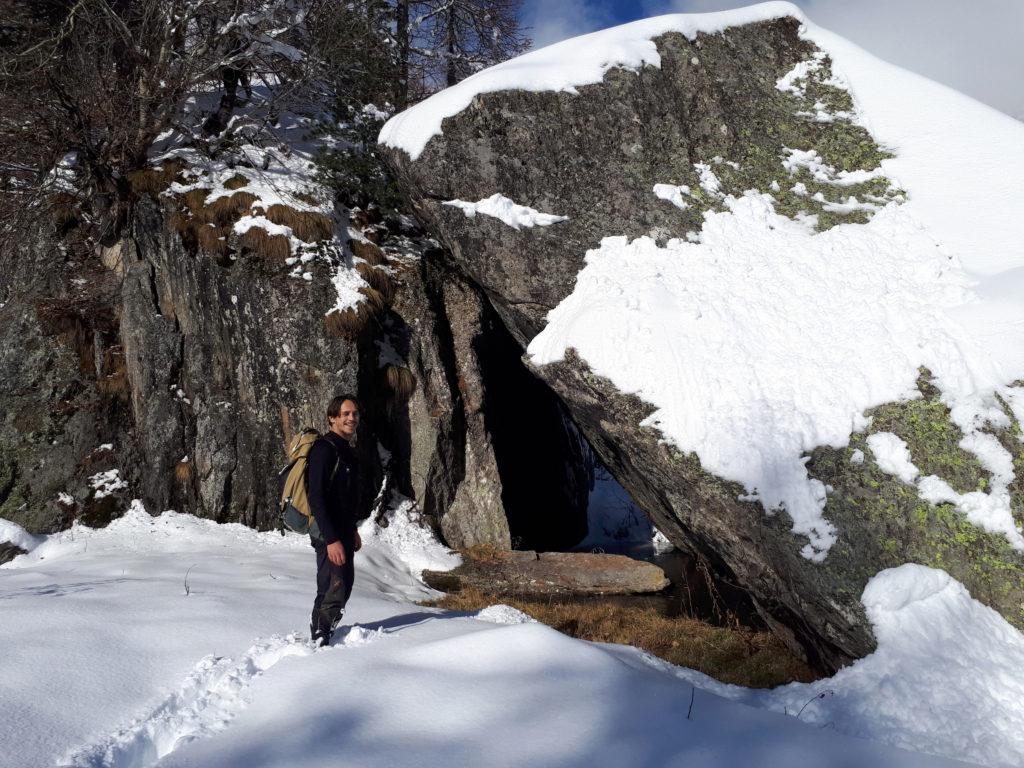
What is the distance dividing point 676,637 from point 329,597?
13.7ft

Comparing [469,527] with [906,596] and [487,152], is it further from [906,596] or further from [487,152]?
[906,596]

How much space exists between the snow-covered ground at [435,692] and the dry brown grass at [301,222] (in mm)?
6376

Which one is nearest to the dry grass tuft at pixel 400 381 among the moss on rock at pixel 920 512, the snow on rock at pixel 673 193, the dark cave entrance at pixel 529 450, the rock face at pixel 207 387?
the rock face at pixel 207 387

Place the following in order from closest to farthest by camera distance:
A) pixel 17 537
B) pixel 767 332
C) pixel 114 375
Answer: pixel 767 332
pixel 17 537
pixel 114 375

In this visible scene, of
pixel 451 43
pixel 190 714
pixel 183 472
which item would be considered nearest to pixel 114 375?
pixel 183 472

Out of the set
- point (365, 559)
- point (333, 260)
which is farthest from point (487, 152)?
point (365, 559)

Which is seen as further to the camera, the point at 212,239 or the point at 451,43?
the point at 451,43

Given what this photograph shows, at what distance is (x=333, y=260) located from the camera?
35.7 ft

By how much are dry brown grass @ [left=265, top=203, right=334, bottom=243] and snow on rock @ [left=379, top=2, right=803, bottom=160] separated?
7.55 feet

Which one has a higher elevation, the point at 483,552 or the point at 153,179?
the point at 153,179

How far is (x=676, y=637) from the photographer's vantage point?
23.6ft

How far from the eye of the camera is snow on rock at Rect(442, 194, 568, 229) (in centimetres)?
825

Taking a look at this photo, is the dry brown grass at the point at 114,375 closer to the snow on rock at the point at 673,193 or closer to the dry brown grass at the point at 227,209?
the dry brown grass at the point at 227,209

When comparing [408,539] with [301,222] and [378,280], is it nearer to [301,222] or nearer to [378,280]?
[378,280]
